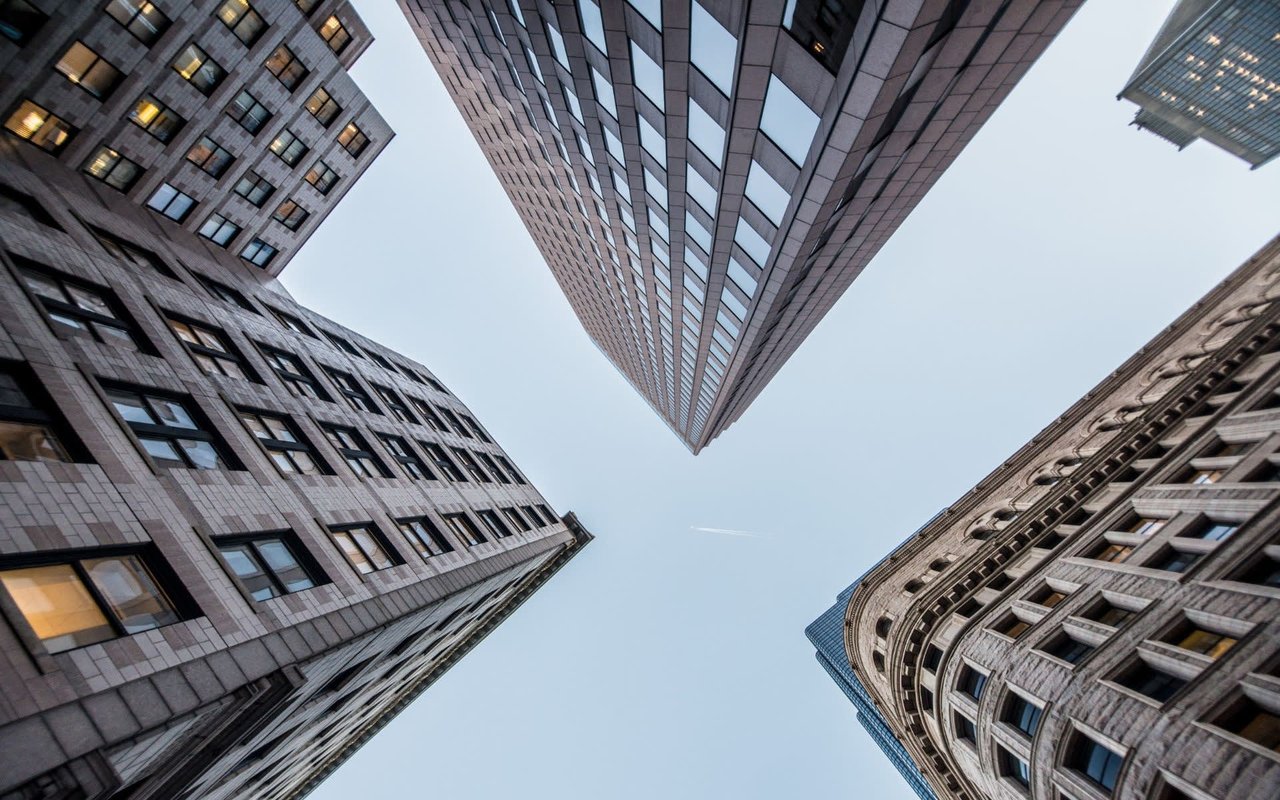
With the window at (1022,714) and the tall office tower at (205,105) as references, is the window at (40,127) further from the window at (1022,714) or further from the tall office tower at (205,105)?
the window at (1022,714)

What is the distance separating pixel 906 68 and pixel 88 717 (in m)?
19.8

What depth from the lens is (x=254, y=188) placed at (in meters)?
33.8

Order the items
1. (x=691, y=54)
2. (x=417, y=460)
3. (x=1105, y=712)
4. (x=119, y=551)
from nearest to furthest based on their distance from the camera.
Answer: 1. (x=119, y=551)
2. (x=691, y=54)
3. (x=1105, y=712)
4. (x=417, y=460)

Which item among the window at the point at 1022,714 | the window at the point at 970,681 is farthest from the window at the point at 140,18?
the window at the point at 970,681

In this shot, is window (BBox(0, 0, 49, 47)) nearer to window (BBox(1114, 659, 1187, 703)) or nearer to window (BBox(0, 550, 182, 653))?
window (BBox(0, 550, 182, 653))

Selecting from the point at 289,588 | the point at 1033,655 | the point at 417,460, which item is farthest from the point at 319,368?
the point at 1033,655

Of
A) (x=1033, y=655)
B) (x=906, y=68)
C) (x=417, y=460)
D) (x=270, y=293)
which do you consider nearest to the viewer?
(x=906, y=68)

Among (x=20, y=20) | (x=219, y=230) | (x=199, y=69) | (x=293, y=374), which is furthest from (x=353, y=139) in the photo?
(x=20, y=20)

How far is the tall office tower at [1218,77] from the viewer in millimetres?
105438

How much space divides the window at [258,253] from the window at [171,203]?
5464 millimetres

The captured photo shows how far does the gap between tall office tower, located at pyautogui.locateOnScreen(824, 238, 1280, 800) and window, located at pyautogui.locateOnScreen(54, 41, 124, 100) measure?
1640 inches

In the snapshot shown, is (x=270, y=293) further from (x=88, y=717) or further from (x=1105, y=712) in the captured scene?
(x=1105, y=712)

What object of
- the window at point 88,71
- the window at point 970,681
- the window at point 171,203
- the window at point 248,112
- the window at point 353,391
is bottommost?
the window at point 970,681

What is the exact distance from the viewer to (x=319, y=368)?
3191cm
